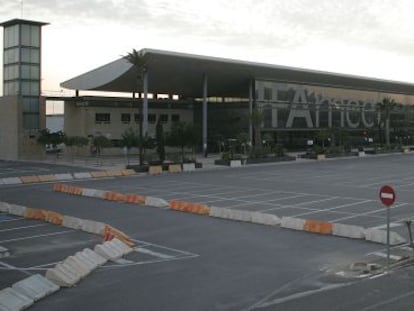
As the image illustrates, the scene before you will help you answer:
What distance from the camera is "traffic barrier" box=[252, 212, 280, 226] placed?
922 inches

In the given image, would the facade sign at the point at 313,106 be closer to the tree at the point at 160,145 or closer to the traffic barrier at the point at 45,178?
the tree at the point at 160,145

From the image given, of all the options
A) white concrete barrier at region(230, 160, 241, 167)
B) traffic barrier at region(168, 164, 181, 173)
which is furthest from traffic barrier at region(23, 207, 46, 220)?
white concrete barrier at region(230, 160, 241, 167)

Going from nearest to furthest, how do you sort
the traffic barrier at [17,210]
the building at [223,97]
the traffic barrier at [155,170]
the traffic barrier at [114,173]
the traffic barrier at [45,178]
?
the traffic barrier at [17,210] < the traffic barrier at [45,178] < the traffic barrier at [114,173] < the traffic barrier at [155,170] < the building at [223,97]

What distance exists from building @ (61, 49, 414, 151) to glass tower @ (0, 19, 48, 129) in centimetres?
624

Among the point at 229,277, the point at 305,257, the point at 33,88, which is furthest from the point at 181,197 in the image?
the point at 33,88

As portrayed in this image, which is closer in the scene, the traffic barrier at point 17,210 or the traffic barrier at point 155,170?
the traffic barrier at point 17,210

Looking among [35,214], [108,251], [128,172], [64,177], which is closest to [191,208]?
[35,214]

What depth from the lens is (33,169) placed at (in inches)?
2185

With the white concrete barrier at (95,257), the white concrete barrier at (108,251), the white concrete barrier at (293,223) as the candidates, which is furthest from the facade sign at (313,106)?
the white concrete barrier at (95,257)

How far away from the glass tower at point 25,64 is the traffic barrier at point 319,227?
174 ft

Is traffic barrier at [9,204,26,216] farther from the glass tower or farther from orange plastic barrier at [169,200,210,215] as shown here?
the glass tower

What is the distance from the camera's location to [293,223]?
22.5 m

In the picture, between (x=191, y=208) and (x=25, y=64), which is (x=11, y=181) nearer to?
(x=191, y=208)

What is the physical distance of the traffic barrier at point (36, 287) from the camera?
1320cm
